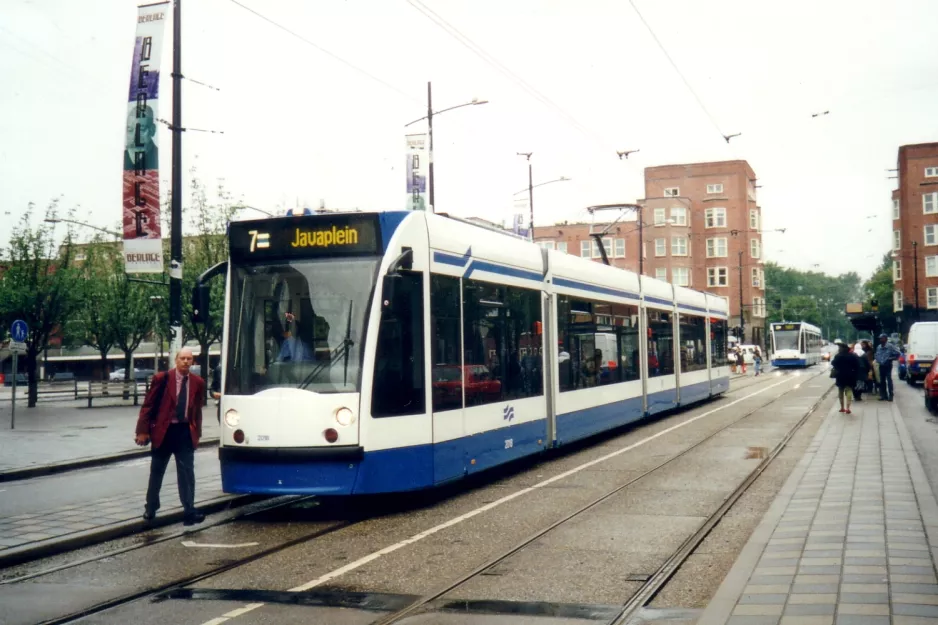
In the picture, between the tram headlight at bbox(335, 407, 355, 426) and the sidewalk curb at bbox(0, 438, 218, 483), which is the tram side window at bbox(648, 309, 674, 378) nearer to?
the sidewalk curb at bbox(0, 438, 218, 483)

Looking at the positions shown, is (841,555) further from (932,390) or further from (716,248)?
(716,248)

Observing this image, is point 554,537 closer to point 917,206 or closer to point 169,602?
point 169,602

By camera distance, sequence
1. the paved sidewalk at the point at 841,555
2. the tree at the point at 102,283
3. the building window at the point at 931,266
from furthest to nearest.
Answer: the building window at the point at 931,266 < the tree at the point at 102,283 < the paved sidewalk at the point at 841,555

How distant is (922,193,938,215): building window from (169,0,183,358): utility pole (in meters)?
68.6

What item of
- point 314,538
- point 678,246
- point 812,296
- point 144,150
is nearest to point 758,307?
point 678,246

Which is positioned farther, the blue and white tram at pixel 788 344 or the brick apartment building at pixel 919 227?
the brick apartment building at pixel 919 227

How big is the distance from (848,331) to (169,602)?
171093 mm

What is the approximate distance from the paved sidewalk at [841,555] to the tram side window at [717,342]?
16.0 meters

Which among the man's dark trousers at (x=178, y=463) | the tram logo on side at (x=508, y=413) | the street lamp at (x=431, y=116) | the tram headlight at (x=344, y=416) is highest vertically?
the street lamp at (x=431, y=116)

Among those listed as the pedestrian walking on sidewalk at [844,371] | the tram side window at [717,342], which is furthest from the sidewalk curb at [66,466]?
the tram side window at [717,342]

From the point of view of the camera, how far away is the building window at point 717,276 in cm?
8425

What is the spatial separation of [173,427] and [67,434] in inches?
509

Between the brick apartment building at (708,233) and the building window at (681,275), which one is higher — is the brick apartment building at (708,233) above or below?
above

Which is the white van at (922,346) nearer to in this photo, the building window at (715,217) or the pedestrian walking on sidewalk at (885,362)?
the pedestrian walking on sidewalk at (885,362)
